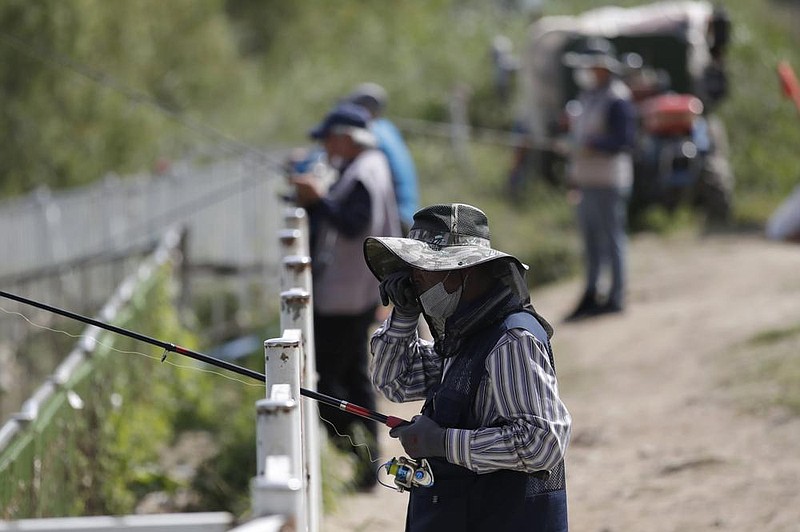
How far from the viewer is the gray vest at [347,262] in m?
6.42

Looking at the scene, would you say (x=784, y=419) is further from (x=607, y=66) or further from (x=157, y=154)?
(x=157, y=154)

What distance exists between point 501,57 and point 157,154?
4751 millimetres

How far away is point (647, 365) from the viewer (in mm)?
8602

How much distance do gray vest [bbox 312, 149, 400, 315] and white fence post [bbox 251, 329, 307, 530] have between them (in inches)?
106

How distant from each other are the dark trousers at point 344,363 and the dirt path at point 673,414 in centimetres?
39

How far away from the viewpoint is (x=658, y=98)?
13.2 metres

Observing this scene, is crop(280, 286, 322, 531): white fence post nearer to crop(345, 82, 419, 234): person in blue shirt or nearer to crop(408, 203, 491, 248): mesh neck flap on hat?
crop(408, 203, 491, 248): mesh neck flap on hat

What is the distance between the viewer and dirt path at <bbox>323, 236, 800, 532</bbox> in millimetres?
5750

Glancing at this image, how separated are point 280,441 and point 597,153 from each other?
678 cm

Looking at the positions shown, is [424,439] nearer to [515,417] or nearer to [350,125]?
[515,417]

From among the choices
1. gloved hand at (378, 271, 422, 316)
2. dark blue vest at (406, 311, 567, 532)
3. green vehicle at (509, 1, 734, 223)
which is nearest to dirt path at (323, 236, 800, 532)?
green vehicle at (509, 1, 734, 223)

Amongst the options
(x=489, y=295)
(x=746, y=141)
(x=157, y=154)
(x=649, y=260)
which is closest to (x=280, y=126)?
(x=157, y=154)

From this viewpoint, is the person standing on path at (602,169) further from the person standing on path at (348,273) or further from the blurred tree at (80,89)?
the blurred tree at (80,89)

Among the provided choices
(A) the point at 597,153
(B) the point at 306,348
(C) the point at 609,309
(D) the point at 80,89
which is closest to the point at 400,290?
(B) the point at 306,348
